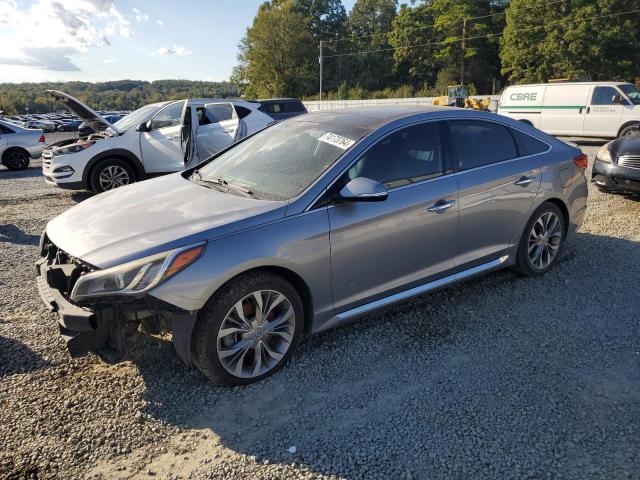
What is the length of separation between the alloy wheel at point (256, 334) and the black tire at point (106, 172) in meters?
6.49

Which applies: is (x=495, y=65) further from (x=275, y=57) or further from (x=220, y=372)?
(x=220, y=372)

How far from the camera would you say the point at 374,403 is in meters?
2.87

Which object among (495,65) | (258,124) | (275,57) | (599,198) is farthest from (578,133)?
(275,57)

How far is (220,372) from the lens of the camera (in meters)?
2.90


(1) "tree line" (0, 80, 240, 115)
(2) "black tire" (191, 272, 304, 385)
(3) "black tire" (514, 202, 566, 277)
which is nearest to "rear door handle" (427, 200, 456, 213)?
(3) "black tire" (514, 202, 566, 277)

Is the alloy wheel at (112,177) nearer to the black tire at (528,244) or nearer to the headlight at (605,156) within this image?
the black tire at (528,244)

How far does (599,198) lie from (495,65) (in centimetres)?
5542

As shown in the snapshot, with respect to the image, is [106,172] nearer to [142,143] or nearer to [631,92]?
[142,143]

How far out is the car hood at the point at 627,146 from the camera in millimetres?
6985

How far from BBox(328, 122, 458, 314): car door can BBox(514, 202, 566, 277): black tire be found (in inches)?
38.8

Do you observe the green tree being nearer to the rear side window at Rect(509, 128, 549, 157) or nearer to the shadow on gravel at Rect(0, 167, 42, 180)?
the shadow on gravel at Rect(0, 167, 42, 180)

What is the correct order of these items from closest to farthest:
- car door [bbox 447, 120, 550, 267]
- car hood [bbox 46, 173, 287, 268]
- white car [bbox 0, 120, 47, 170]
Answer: car hood [bbox 46, 173, 287, 268]
car door [bbox 447, 120, 550, 267]
white car [bbox 0, 120, 47, 170]

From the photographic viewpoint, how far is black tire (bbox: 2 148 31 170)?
44.1 ft

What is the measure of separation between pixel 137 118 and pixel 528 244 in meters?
7.57
